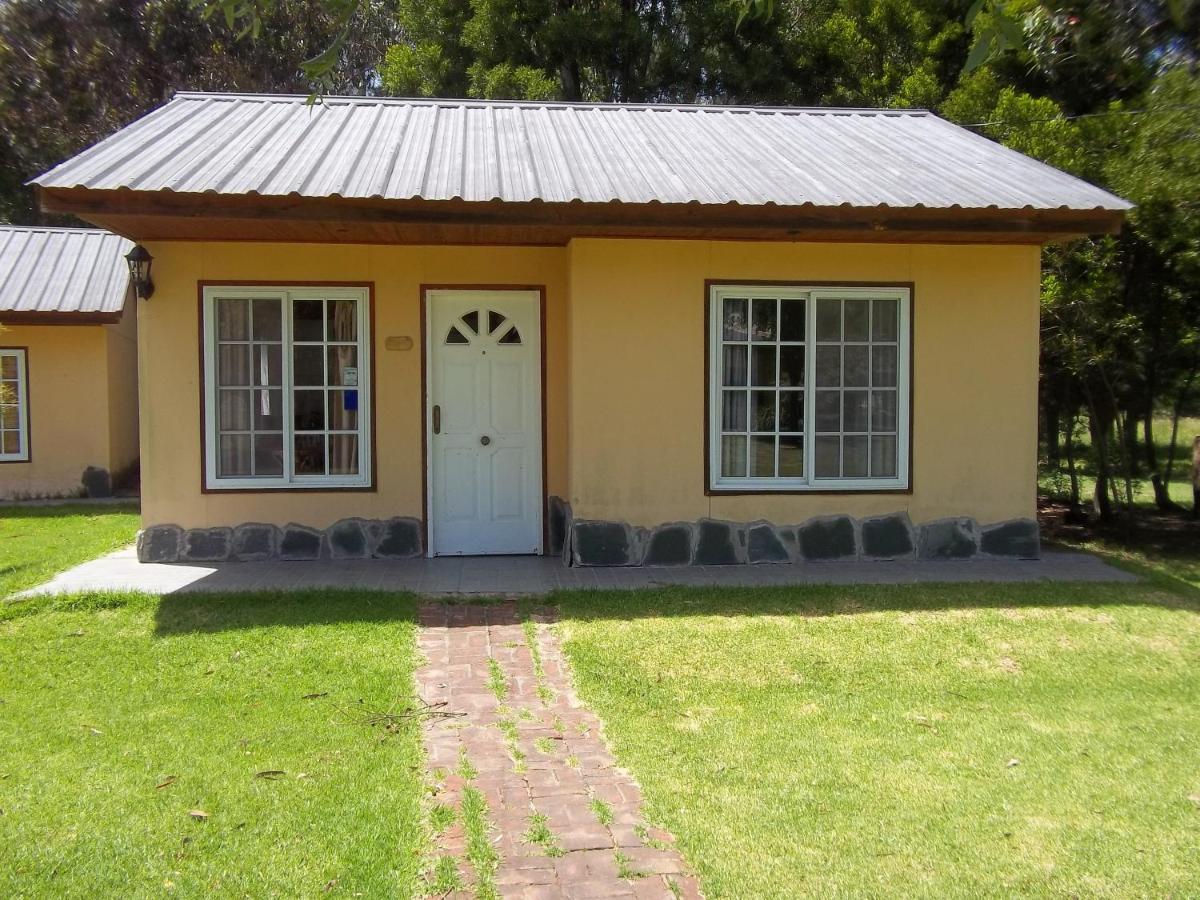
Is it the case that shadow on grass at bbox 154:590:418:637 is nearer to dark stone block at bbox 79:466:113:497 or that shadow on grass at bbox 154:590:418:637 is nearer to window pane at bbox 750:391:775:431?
window pane at bbox 750:391:775:431

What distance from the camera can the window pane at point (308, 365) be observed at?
870 cm

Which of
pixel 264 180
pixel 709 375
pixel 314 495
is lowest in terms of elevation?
pixel 314 495

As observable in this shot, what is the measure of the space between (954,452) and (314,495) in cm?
547

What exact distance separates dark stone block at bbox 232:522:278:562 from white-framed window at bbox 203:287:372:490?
0.35 meters

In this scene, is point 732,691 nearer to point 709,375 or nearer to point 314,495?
point 709,375

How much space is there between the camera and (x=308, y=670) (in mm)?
5691

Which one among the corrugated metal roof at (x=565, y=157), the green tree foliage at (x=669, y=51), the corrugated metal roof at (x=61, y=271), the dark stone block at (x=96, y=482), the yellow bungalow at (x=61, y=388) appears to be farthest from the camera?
the green tree foliage at (x=669, y=51)

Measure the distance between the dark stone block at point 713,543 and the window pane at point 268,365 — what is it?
3.81 m

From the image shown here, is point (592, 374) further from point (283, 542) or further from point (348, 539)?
point (283, 542)

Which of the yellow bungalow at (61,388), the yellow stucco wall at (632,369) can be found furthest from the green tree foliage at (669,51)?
the yellow stucco wall at (632,369)

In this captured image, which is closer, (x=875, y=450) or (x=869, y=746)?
(x=869, y=746)

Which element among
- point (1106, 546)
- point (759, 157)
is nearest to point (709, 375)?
point (759, 157)

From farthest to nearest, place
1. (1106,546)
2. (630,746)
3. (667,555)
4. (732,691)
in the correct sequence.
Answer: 1. (1106,546)
2. (667,555)
3. (732,691)
4. (630,746)

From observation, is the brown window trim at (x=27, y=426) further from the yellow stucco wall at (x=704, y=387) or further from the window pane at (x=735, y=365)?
the window pane at (x=735, y=365)
